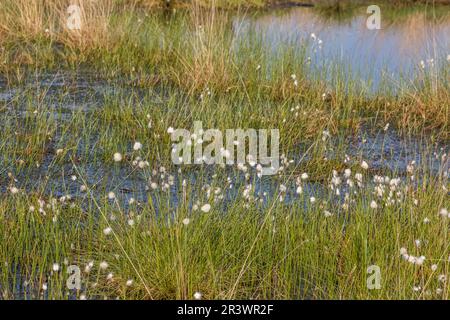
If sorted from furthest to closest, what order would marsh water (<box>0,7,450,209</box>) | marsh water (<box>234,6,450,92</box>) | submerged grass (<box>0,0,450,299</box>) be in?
1. marsh water (<box>234,6,450,92</box>)
2. marsh water (<box>0,7,450,209</box>)
3. submerged grass (<box>0,0,450,299</box>)

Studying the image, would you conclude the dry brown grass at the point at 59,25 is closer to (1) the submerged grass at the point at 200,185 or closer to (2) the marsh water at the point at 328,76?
(1) the submerged grass at the point at 200,185

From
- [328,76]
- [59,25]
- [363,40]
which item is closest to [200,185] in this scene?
[328,76]

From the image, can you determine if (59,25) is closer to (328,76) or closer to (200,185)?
(328,76)

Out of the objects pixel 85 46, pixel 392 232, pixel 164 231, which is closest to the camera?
pixel 164 231

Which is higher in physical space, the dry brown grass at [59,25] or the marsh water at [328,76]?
the dry brown grass at [59,25]

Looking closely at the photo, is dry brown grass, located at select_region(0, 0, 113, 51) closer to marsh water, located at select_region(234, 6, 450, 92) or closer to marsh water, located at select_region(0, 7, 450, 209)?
marsh water, located at select_region(0, 7, 450, 209)

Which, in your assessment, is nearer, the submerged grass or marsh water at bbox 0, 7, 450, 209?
the submerged grass

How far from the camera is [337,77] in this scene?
321 inches

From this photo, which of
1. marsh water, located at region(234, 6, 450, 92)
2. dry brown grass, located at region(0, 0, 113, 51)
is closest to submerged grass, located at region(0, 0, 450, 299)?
dry brown grass, located at region(0, 0, 113, 51)

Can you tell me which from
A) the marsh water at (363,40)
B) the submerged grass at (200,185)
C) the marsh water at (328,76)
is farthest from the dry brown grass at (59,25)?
the marsh water at (363,40)

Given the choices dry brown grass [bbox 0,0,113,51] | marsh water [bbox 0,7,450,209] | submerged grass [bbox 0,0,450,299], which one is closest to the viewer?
submerged grass [bbox 0,0,450,299]

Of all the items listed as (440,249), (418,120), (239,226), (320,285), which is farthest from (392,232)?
(418,120)
